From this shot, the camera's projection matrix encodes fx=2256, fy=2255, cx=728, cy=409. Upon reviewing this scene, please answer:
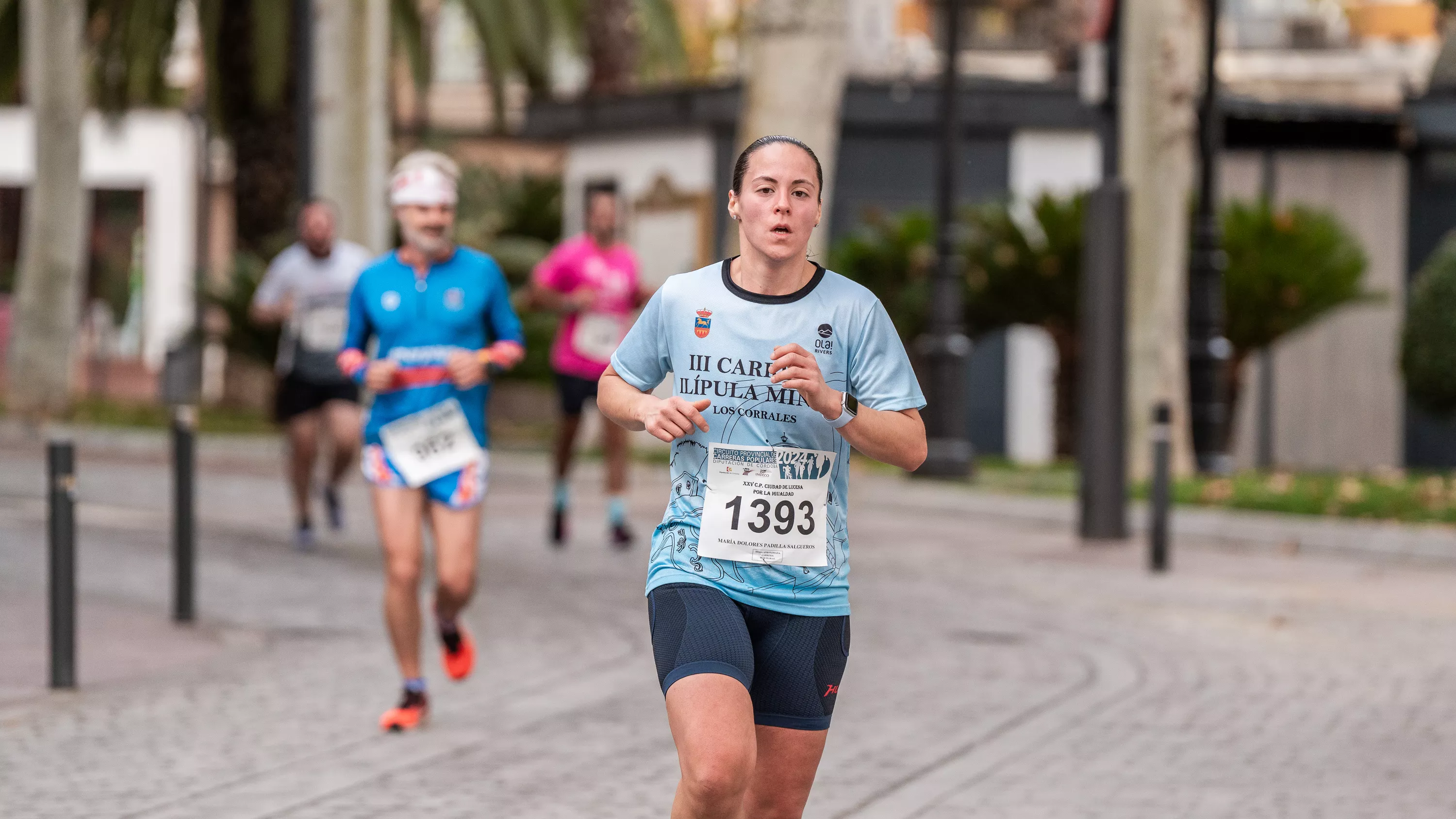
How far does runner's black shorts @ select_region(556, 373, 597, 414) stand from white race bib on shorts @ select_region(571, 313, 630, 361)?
157 millimetres

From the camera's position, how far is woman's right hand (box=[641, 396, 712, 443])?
4266 millimetres

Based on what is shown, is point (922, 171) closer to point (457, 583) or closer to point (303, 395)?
point (303, 395)

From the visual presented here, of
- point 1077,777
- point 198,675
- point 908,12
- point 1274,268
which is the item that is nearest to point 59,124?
point 1274,268

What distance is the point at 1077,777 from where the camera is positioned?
6953mm

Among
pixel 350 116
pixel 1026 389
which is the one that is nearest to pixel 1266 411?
pixel 1026 389

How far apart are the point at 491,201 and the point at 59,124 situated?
8927 millimetres

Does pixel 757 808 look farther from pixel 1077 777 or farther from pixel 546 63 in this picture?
pixel 546 63

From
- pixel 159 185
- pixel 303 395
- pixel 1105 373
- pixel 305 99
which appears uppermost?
pixel 159 185

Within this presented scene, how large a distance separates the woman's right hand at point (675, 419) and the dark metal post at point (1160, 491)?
8.93m

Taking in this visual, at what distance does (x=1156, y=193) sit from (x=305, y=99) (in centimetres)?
732

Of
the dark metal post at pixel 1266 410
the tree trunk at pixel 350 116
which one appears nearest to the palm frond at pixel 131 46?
the tree trunk at pixel 350 116

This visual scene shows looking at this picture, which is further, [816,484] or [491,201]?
[491,201]

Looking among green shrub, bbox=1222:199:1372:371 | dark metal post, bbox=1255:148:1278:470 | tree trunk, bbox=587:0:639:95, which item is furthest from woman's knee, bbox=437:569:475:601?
tree trunk, bbox=587:0:639:95

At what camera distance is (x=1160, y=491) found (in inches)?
513
